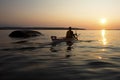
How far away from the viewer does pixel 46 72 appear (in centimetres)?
1100

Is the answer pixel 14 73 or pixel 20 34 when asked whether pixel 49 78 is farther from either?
pixel 20 34

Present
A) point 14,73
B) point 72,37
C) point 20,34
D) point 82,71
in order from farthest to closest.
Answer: point 20,34
point 72,37
point 82,71
point 14,73

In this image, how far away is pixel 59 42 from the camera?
104 feet

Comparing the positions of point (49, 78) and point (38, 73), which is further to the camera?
point (38, 73)

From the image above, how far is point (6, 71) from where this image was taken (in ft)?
36.3

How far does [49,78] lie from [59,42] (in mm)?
21899

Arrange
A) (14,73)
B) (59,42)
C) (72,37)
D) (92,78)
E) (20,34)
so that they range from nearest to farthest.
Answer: (92,78) < (14,73) < (59,42) < (72,37) < (20,34)

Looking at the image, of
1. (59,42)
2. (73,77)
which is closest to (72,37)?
(59,42)

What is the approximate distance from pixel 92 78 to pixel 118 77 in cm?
146

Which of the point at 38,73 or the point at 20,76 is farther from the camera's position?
the point at 38,73

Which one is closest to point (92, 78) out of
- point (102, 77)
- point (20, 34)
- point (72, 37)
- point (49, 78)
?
point (102, 77)

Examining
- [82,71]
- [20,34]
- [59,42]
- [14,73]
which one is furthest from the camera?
[20,34]

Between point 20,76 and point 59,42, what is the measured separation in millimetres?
21803

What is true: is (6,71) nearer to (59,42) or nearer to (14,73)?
(14,73)
